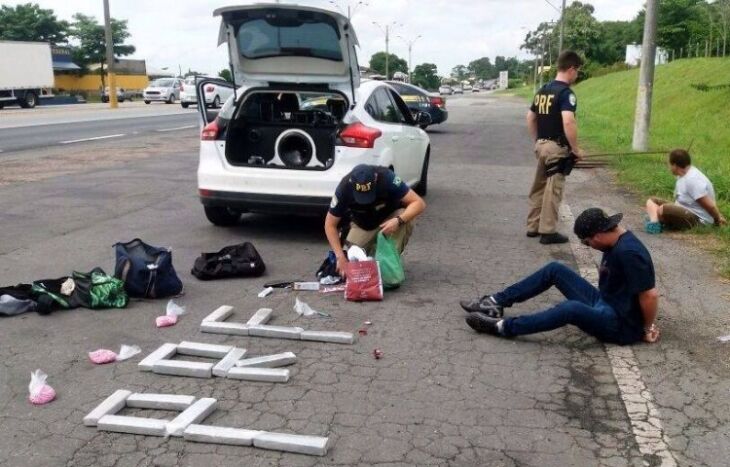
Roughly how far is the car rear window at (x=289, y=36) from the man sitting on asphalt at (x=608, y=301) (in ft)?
12.3

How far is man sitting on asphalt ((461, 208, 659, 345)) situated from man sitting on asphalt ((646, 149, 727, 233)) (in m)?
3.38

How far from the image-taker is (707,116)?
774 inches

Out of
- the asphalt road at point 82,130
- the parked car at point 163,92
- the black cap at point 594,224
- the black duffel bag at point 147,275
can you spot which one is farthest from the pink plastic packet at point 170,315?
the parked car at point 163,92

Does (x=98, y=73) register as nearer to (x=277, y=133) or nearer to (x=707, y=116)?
(x=707, y=116)

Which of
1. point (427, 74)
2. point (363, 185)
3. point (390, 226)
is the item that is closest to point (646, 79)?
point (390, 226)

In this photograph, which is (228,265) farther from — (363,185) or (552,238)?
(552,238)

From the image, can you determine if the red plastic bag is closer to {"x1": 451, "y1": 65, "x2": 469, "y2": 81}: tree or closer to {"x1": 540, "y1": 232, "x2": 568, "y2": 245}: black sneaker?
{"x1": 540, "y1": 232, "x2": 568, "y2": 245}: black sneaker

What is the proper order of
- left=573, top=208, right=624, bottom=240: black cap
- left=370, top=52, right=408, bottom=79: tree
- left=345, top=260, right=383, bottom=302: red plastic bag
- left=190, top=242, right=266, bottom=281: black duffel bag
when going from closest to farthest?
left=573, top=208, right=624, bottom=240: black cap, left=345, top=260, right=383, bottom=302: red plastic bag, left=190, top=242, right=266, bottom=281: black duffel bag, left=370, top=52, right=408, bottom=79: tree

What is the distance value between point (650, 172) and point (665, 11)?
44.0m

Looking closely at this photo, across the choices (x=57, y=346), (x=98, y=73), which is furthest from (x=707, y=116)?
(x=98, y=73)

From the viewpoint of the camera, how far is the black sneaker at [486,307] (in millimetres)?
5156

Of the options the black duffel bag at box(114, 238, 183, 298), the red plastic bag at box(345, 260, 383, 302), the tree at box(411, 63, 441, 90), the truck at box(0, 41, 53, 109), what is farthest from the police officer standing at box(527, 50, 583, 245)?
the tree at box(411, 63, 441, 90)

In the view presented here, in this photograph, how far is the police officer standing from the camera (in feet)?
24.5

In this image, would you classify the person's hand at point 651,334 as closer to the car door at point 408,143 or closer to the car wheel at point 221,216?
the car door at point 408,143
